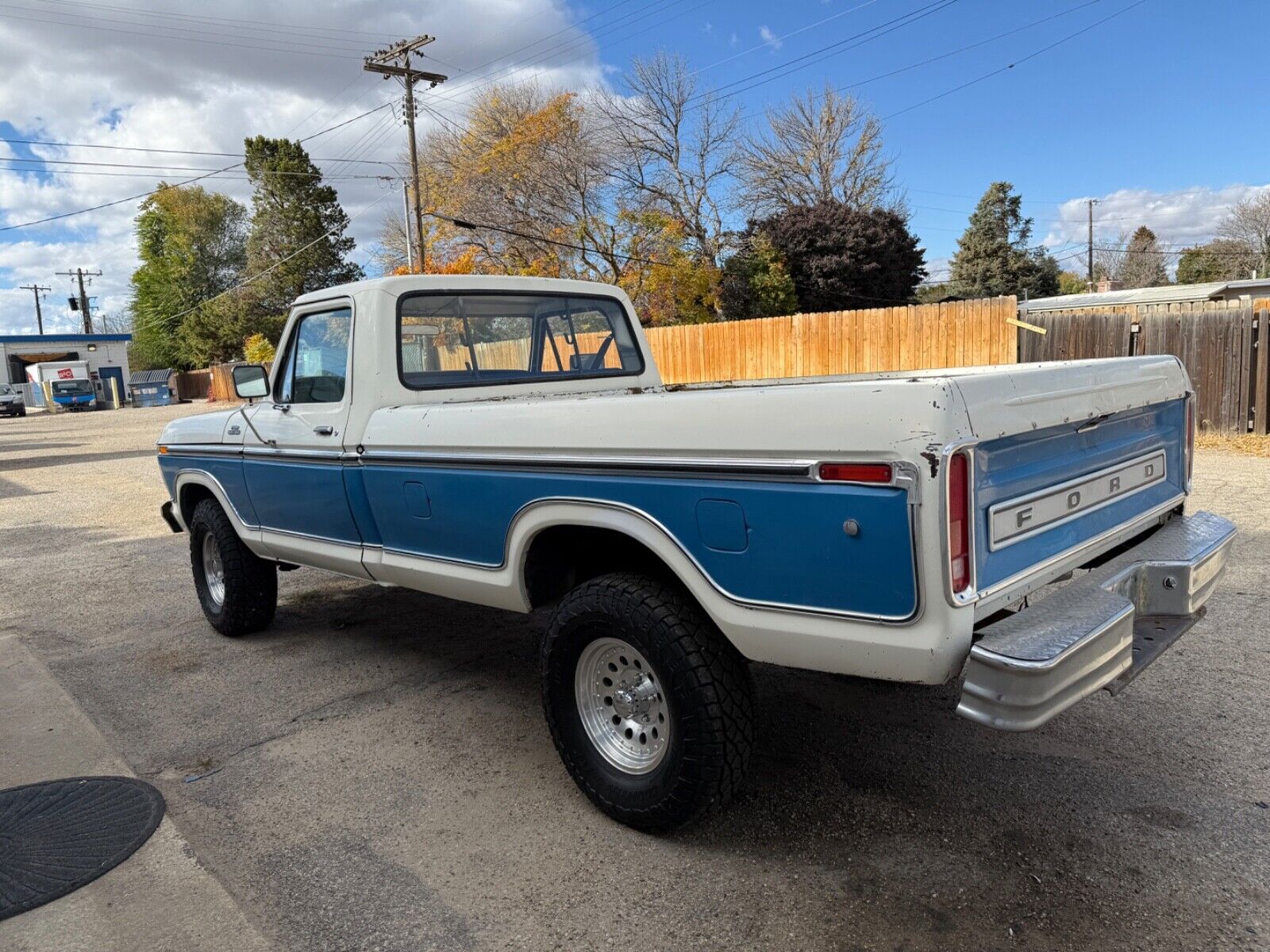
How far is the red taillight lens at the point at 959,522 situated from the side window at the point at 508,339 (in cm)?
263

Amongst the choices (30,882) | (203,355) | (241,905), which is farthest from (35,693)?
(203,355)

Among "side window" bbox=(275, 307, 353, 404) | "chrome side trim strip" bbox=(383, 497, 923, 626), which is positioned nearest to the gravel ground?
"chrome side trim strip" bbox=(383, 497, 923, 626)

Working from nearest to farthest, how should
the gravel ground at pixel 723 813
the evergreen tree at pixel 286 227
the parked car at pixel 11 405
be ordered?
the gravel ground at pixel 723 813
the parked car at pixel 11 405
the evergreen tree at pixel 286 227

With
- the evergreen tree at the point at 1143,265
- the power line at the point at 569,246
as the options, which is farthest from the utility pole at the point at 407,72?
the evergreen tree at the point at 1143,265

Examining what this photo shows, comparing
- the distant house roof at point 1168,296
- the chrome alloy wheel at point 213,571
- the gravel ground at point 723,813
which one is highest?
the distant house roof at point 1168,296

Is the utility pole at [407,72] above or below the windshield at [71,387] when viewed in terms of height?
above

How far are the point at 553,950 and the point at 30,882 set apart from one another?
5.99ft

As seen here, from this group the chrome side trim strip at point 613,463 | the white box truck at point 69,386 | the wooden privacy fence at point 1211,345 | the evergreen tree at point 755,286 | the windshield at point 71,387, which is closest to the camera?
the chrome side trim strip at point 613,463

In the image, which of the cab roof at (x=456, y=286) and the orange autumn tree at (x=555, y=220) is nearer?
the cab roof at (x=456, y=286)

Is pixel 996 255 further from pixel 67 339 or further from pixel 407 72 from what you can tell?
pixel 67 339

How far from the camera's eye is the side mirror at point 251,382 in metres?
4.72

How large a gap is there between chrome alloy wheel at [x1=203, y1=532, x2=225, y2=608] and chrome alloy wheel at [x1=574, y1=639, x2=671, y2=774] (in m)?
3.31

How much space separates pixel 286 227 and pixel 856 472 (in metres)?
58.1

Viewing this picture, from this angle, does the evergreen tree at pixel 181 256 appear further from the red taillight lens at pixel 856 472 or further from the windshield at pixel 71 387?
the red taillight lens at pixel 856 472
